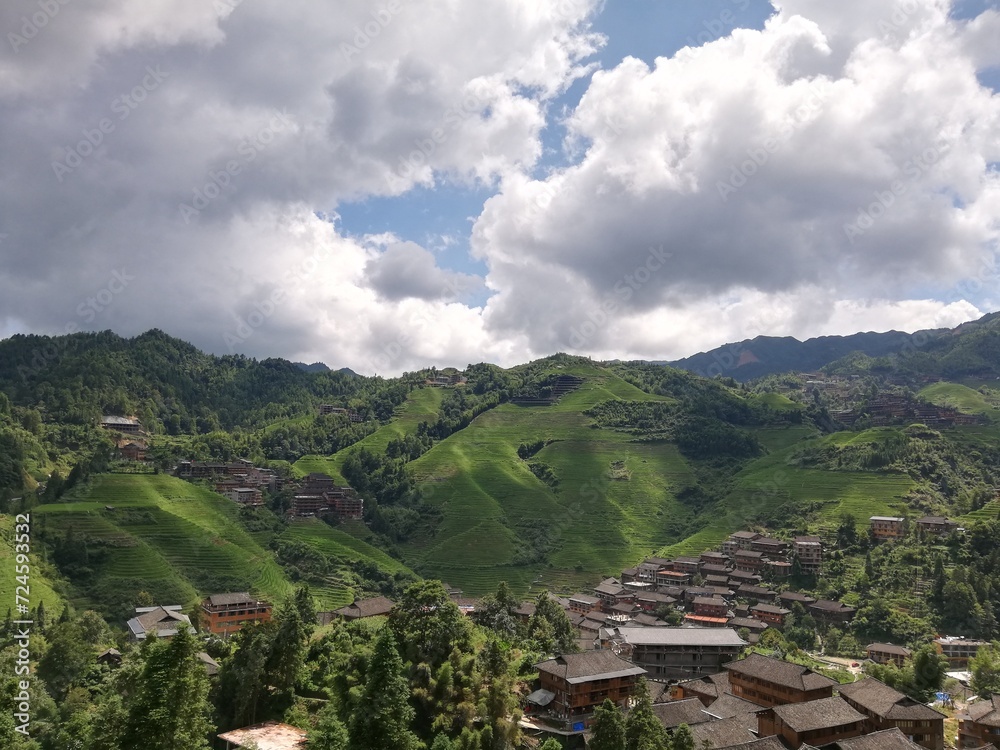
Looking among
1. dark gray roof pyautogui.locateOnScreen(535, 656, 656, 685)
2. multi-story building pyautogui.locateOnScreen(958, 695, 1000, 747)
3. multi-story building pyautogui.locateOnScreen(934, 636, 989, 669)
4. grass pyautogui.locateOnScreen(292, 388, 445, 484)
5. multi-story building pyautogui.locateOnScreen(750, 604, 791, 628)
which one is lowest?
multi-story building pyautogui.locateOnScreen(934, 636, 989, 669)

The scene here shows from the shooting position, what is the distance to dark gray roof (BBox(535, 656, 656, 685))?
127 ft

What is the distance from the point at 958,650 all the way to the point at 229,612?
66.4m

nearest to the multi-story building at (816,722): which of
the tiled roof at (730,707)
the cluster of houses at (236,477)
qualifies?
the tiled roof at (730,707)

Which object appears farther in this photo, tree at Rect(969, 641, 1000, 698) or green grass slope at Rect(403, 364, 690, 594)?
green grass slope at Rect(403, 364, 690, 594)

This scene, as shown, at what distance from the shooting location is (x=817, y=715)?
34.5m

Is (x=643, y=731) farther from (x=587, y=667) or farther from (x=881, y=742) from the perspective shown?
(x=881, y=742)

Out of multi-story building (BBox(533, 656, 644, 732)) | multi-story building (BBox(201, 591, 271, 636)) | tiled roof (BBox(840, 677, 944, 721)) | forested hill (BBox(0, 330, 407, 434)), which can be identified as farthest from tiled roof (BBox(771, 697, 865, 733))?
forested hill (BBox(0, 330, 407, 434))

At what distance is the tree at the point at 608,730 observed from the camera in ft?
97.6

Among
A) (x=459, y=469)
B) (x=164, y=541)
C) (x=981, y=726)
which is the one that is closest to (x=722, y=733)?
(x=981, y=726)

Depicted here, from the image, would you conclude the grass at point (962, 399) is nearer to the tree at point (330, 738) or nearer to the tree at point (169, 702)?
the tree at point (330, 738)

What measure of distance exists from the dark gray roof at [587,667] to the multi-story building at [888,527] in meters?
57.4

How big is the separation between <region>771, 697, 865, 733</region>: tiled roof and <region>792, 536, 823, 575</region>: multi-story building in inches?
1965

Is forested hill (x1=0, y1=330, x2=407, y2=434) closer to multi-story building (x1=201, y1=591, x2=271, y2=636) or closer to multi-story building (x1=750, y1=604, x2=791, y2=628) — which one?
multi-story building (x1=201, y1=591, x2=271, y2=636)

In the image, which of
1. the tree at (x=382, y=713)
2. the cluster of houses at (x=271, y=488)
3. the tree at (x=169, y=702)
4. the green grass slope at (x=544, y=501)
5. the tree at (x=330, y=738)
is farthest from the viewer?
the cluster of houses at (x=271, y=488)
